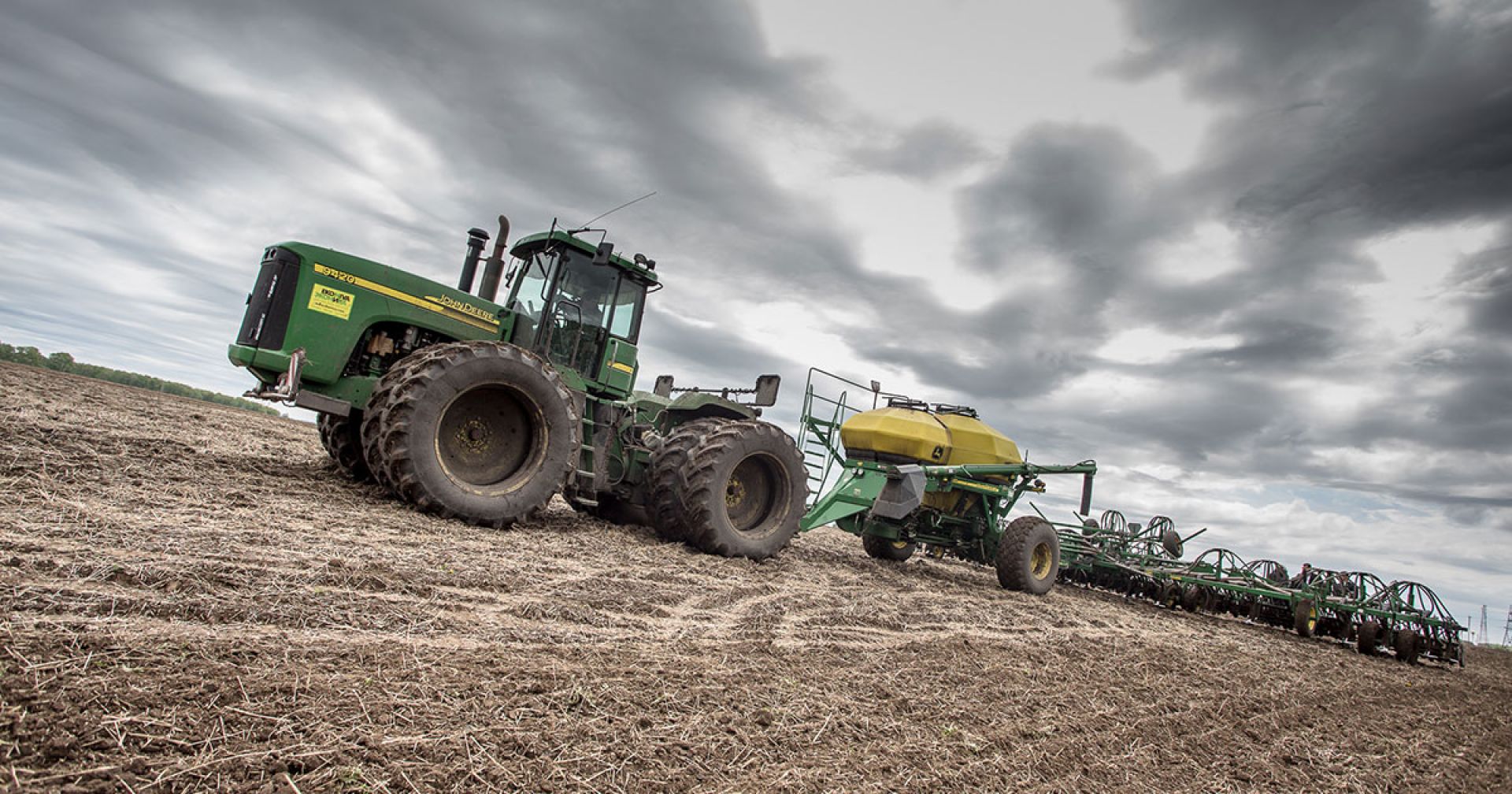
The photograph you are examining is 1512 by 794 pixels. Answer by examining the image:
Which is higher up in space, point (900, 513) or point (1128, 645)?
A: point (900, 513)

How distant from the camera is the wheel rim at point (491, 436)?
6.60 metres

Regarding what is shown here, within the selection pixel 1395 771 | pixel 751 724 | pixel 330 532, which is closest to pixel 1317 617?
pixel 1395 771

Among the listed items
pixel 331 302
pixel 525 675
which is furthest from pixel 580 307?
pixel 525 675

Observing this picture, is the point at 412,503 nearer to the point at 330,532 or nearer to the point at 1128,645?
the point at 330,532

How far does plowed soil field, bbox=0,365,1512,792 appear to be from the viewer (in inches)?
84.7

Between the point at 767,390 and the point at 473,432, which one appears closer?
the point at 473,432

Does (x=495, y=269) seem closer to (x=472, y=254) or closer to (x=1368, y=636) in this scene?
(x=472, y=254)

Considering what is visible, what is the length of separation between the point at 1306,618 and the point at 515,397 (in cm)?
1249

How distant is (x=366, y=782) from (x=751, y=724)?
1.35 metres

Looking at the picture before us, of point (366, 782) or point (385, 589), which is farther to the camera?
point (385, 589)

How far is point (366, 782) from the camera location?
1997mm

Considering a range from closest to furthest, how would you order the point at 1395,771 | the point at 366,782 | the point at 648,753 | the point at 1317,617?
1. the point at 366,782
2. the point at 648,753
3. the point at 1395,771
4. the point at 1317,617

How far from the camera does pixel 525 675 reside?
2.93 metres

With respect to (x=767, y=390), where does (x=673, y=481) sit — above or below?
below
